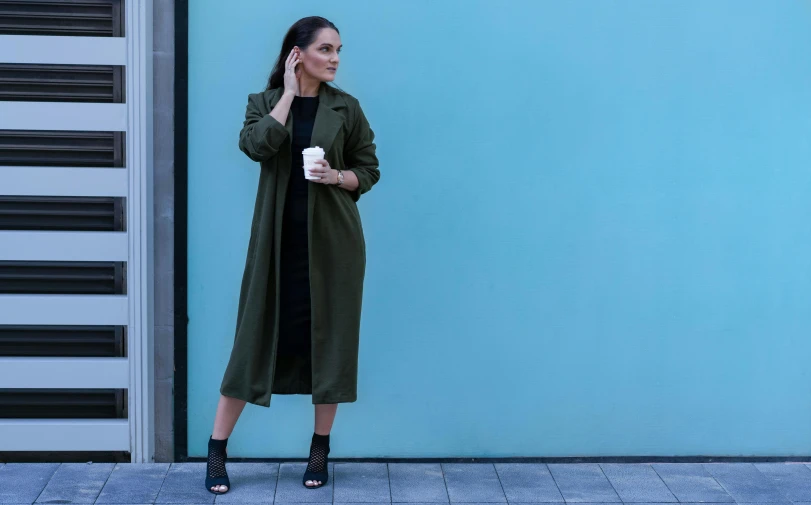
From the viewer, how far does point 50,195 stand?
424cm

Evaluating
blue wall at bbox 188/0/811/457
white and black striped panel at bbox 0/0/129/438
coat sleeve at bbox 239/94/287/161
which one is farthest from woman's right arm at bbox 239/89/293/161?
white and black striped panel at bbox 0/0/129/438

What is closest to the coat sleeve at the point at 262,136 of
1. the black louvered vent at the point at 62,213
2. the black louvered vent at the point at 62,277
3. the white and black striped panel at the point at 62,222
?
the white and black striped panel at the point at 62,222

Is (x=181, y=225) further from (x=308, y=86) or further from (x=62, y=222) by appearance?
(x=308, y=86)

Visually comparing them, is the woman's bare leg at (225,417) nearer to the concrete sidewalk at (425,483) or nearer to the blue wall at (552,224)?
the concrete sidewalk at (425,483)

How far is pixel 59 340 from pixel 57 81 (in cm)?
109

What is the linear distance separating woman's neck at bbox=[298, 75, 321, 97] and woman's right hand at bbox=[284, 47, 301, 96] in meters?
0.07

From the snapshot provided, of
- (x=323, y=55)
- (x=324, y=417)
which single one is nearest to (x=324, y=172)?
(x=323, y=55)

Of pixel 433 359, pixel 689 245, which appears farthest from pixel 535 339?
pixel 689 245

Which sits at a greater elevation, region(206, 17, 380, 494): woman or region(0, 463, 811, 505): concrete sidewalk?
region(206, 17, 380, 494): woman

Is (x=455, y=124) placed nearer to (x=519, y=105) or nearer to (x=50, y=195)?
(x=519, y=105)

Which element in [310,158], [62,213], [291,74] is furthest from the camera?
[62,213]

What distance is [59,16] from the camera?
4215mm

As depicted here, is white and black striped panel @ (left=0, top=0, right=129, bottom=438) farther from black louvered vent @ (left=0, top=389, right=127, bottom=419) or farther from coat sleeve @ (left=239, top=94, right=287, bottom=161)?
coat sleeve @ (left=239, top=94, right=287, bottom=161)

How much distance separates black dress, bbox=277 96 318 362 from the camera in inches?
153
